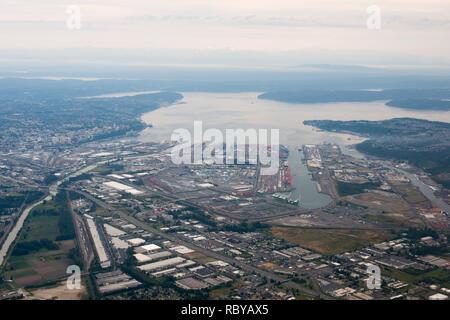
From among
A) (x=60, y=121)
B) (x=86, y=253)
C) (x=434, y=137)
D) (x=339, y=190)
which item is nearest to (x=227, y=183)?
(x=339, y=190)

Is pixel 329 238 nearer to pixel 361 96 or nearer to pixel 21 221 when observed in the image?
pixel 21 221

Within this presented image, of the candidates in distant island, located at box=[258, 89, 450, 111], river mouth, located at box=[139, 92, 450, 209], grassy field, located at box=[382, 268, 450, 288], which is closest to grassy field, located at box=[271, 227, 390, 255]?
grassy field, located at box=[382, 268, 450, 288]

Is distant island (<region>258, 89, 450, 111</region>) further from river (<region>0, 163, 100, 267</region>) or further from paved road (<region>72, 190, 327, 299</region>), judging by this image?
paved road (<region>72, 190, 327, 299</region>)

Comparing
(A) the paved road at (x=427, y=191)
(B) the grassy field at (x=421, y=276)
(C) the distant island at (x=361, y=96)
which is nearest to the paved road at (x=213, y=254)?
(B) the grassy field at (x=421, y=276)

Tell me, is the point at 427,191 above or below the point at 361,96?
below

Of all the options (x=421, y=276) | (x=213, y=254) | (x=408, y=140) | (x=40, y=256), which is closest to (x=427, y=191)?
(x=421, y=276)
